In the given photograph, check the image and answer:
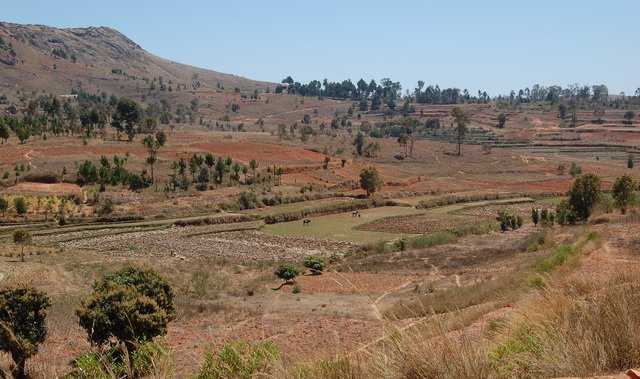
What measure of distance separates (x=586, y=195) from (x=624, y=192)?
2989 millimetres

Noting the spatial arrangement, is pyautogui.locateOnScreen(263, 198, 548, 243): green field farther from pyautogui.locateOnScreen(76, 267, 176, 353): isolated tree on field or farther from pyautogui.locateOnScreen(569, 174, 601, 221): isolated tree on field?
pyautogui.locateOnScreen(76, 267, 176, 353): isolated tree on field

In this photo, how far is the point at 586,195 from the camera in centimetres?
4616

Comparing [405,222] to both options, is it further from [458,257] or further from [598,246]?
[598,246]

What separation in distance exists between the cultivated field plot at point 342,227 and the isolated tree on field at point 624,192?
687 inches

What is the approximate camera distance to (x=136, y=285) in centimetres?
2034

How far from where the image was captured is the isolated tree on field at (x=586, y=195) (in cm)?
4612

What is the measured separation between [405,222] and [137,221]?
26045mm

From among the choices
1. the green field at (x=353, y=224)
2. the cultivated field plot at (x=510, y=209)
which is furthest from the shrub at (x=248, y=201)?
the cultivated field plot at (x=510, y=209)

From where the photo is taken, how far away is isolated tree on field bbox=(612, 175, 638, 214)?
150ft

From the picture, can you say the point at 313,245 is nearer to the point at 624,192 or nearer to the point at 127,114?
the point at 624,192

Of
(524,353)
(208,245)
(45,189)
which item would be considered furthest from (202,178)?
(524,353)

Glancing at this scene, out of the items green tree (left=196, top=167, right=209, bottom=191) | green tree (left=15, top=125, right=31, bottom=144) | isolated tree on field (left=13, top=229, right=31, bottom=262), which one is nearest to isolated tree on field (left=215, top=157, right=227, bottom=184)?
green tree (left=196, top=167, right=209, bottom=191)

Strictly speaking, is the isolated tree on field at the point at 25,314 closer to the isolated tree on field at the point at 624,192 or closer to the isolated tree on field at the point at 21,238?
the isolated tree on field at the point at 21,238

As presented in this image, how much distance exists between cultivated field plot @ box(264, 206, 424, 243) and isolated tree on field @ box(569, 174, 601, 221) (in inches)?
572
